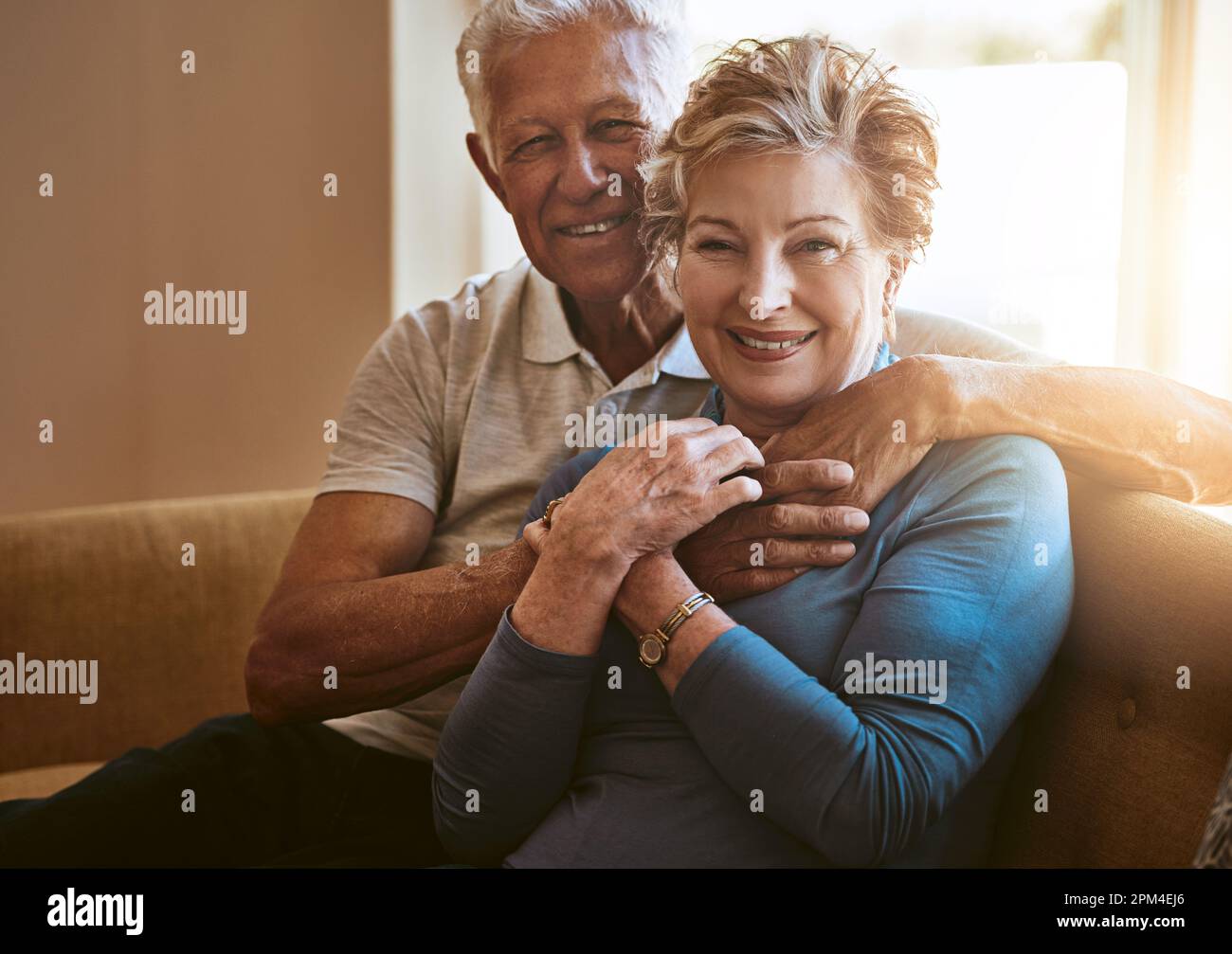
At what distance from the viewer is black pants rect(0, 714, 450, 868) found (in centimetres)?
130

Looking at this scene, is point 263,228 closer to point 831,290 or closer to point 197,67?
point 197,67

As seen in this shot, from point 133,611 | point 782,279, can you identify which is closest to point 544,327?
point 782,279

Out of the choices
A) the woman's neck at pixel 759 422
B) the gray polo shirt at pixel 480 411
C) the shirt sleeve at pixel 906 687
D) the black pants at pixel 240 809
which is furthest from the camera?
the gray polo shirt at pixel 480 411

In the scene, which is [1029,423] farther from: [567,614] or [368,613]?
[368,613]

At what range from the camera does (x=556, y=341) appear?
146 centimetres

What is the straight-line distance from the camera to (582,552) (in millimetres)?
1028

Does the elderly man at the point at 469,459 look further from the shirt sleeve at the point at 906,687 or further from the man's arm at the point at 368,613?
the shirt sleeve at the point at 906,687

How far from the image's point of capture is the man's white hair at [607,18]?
4.38ft

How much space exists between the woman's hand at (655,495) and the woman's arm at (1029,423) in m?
0.07

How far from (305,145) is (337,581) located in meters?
0.88

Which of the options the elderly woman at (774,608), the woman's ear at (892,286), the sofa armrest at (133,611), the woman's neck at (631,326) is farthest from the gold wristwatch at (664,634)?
the sofa armrest at (133,611)

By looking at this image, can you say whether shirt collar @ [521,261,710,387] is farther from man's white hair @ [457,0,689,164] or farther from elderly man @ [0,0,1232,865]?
man's white hair @ [457,0,689,164]
